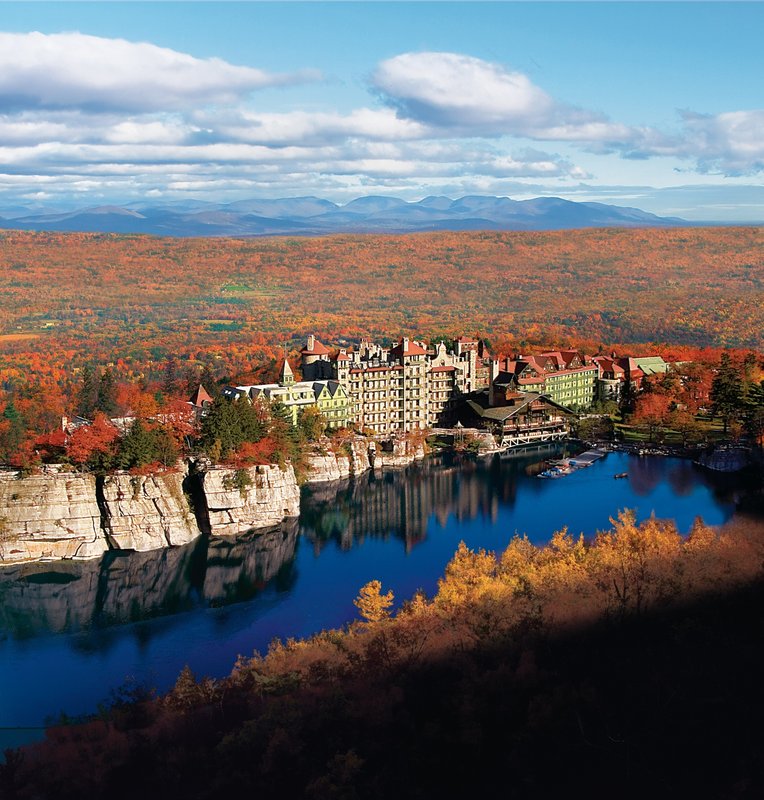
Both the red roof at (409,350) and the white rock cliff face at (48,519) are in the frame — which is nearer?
the white rock cliff face at (48,519)

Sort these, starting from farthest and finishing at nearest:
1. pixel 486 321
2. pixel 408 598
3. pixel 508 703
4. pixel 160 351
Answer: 1. pixel 486 321
2. pixel 160 351
3. pixel 408 598
4. pixel 508 703

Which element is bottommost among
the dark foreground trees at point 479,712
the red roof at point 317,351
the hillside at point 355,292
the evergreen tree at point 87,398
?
the hillside at point 355,292

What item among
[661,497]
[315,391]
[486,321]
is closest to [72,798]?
[661,497]

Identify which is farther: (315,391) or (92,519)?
(315,391)

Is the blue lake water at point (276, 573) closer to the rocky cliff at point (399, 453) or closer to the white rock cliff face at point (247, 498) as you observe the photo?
the white rock cliff face at point (247, 498)

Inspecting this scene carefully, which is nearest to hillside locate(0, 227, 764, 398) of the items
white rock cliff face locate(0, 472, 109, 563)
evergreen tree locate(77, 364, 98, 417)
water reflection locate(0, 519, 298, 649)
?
evergreen tree locate(77, 364, 98, 417)

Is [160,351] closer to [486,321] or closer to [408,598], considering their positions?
[486,321]

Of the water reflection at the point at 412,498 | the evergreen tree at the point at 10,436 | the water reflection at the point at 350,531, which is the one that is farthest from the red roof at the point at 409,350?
the evergreen tree at the point at 10,436
